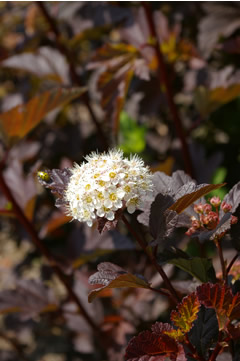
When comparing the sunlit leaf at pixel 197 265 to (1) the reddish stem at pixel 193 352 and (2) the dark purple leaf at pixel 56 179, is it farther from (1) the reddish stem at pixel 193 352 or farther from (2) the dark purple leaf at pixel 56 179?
(2) the dark purple leaf at pixel 56 179

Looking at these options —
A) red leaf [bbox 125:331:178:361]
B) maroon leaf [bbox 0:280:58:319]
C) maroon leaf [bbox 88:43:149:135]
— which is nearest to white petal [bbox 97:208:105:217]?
red leaf [bbox 125:331:178:361]

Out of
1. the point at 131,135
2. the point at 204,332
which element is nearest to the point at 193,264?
the point at 204,332

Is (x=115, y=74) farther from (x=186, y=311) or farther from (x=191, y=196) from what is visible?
(x=186, y=311)

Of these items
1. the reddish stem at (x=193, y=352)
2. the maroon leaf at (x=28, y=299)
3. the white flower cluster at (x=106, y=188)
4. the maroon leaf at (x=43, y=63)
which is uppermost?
the maroon leaf at (x=43, y=63)

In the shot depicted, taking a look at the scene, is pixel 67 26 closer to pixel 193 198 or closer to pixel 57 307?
pixel 57 307

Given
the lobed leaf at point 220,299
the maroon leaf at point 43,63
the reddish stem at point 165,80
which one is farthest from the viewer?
the maroon leaf at point 43,63

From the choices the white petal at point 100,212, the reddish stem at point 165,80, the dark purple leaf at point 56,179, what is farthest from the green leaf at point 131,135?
the white petal at point 100,212
